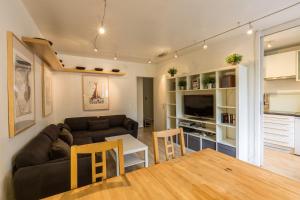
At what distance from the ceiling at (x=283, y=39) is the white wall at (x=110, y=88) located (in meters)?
3.63

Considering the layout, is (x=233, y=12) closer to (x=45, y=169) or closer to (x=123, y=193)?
(x=123, y=193)

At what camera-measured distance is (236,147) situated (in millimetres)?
2854

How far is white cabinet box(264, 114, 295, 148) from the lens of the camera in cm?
336

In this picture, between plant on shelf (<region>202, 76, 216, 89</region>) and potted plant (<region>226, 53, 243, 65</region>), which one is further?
plant on shelf (<region>202, 76, 216, 89</region>)

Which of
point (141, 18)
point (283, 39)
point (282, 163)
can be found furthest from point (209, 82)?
point (282, 163)

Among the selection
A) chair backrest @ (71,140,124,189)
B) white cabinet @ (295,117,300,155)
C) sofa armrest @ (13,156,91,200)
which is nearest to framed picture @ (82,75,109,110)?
sofa armrest @ (13,156,91,200)

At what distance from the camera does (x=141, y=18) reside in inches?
96.2

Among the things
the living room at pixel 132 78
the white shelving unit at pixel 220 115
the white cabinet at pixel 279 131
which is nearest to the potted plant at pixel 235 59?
the living room at pixel 132 78

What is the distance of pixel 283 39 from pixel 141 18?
3.17 meters

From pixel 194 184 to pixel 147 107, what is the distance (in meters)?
6.44

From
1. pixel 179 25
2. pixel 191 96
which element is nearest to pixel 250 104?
pixel 191 96

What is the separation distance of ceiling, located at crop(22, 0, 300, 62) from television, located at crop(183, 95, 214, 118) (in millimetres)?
1347

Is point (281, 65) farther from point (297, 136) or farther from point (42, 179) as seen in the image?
point (42, 179)

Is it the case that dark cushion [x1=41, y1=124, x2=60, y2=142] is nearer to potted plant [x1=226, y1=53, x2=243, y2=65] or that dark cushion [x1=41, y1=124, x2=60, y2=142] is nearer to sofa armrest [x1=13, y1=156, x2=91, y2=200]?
sofa armrest [x1=13, y1=156, x2=91, y2=200]
